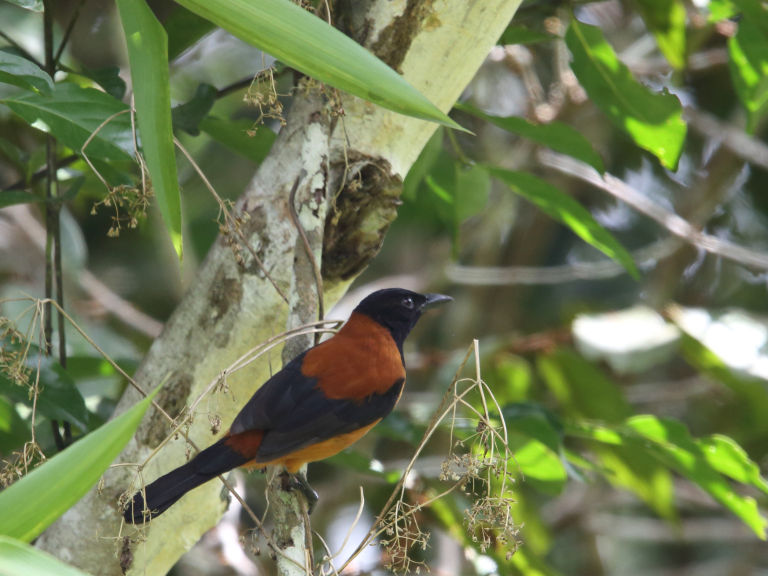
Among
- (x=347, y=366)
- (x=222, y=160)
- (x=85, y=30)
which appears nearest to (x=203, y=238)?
(x=222, y=160)

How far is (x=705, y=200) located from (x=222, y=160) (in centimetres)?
365

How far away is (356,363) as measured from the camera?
238 cm

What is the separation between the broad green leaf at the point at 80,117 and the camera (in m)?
1.92

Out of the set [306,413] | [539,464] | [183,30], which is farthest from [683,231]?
[183,30]

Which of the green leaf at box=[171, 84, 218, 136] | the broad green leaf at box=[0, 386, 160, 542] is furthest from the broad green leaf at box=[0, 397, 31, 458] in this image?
the broad green leaf at box=[0, 386, 160, 542]

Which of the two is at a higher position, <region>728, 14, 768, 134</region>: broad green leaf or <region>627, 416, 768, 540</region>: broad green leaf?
<region>728, 14, 768, 134</region>: broad green leaf

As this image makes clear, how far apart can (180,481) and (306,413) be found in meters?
0.41

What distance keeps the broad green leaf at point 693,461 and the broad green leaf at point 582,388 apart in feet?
3.21

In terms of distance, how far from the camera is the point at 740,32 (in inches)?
100.0

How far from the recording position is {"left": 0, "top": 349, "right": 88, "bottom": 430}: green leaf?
200 centimetres

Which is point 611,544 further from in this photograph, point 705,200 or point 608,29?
point 608,29

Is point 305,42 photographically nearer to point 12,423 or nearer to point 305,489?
point 305,489

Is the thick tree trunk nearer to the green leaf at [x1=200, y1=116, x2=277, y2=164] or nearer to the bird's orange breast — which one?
the bird's orange breast

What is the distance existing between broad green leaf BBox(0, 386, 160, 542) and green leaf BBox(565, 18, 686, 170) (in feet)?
6.46
